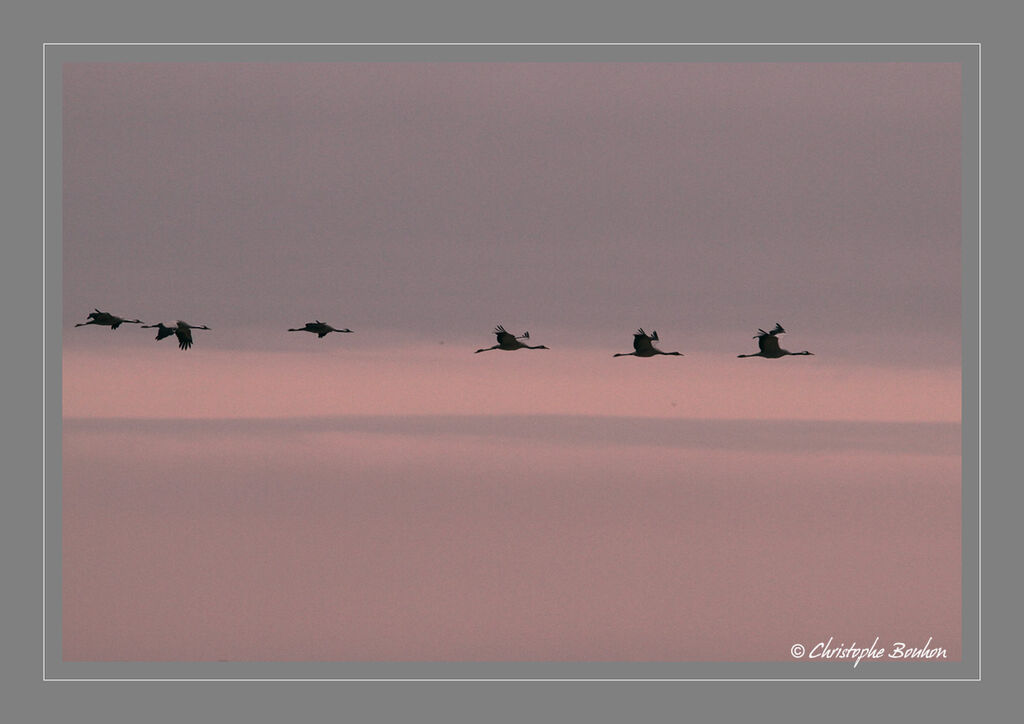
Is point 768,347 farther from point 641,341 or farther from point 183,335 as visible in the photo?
point 183,335

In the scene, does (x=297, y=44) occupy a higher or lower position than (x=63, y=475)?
higher

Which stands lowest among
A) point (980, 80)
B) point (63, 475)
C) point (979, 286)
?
point (63, 475)

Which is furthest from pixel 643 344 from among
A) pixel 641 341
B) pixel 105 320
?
pixel 105 320

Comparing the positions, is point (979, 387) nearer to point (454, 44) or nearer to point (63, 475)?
point (454, 44)

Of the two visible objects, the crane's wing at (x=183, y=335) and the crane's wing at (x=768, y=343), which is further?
the crane's wing at (x=768, y=343)

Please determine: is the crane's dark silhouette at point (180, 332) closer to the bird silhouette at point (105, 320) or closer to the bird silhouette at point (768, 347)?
the bird silhouette at point (105, 320)

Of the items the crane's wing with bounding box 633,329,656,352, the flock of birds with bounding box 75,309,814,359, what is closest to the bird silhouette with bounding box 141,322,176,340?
the flock of birds with bounding box 75,309,814,359

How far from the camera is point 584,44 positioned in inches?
1462

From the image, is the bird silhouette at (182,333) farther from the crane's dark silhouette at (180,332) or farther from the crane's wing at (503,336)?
the crane's wing at (503,336)

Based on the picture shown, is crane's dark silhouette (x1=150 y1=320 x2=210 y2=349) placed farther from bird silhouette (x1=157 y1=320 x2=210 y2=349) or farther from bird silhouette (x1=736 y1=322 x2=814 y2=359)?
bird silhouette (x1=736 y1=322 x2=814 y2=359)

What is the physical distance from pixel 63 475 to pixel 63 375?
2.77m

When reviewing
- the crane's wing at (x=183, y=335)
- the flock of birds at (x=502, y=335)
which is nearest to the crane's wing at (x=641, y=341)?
the flock of birds at (x=502, y=335)

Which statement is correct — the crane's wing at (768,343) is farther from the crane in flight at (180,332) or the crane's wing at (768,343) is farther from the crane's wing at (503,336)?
the crane in flight at (180,332)

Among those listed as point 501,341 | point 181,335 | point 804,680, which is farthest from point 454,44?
point 804,680
